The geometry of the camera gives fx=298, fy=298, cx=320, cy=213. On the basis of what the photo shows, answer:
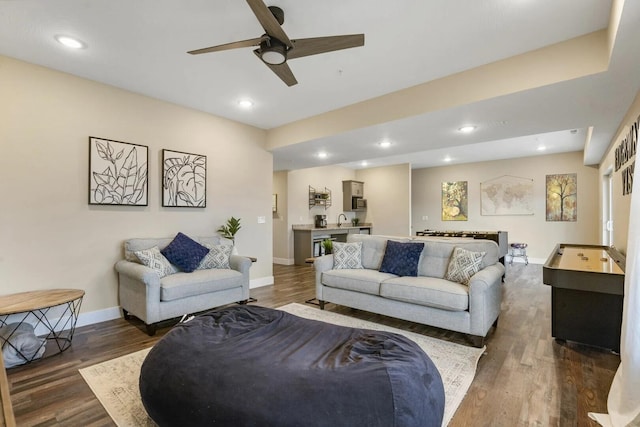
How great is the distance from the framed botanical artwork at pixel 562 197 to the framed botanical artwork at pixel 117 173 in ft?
28.0

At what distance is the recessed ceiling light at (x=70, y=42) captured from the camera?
8.60ft

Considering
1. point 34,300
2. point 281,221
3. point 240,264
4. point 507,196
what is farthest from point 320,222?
point 34,300

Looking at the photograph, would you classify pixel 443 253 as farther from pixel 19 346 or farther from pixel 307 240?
pixel 307 240

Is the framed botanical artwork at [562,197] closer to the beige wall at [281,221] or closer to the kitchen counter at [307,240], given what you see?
the kitchen counter at [307,240]

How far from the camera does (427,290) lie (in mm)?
2996

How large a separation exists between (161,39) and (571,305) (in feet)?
14.7

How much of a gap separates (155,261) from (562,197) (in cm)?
853

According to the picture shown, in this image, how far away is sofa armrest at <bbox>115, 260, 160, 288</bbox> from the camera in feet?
9.98

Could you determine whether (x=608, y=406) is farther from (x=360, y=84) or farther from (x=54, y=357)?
(x=54, y=357)

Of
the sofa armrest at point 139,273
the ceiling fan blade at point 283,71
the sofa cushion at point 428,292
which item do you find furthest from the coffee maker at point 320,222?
the ceiling fan blade at point 283,71

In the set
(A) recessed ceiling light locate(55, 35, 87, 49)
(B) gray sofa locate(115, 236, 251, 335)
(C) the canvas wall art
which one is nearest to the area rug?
(B) gray sofa locate(115, 236, 251, 335)

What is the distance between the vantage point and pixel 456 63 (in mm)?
3004

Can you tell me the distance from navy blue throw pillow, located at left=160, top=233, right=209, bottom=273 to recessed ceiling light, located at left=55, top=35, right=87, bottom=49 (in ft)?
7.15

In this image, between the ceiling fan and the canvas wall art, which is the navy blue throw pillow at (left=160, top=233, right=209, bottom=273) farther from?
the canvas wall art
